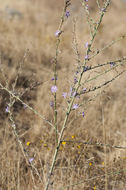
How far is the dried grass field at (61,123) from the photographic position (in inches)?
45.3

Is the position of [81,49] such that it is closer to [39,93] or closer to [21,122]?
[21,122]

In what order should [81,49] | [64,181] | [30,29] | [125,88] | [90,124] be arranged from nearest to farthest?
[81,49], [64,181], [90,124], [125,88], [30,29]

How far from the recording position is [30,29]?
6.64 meters

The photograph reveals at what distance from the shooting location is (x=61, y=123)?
97.5 inches

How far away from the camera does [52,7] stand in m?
18.3

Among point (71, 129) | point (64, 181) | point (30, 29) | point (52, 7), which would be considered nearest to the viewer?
point (64, 181)

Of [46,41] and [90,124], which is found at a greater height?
[46,41]

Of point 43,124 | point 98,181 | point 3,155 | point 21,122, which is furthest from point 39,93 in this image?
point 98,181

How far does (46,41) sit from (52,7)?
14.0m

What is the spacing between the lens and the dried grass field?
1.15 metres

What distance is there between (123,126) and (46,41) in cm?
361

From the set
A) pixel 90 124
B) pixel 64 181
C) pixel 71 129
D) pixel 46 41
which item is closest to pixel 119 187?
pixel 64 181

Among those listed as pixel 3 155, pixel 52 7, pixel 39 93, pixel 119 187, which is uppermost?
pixel 52 7

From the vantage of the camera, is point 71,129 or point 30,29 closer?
point 71,129
